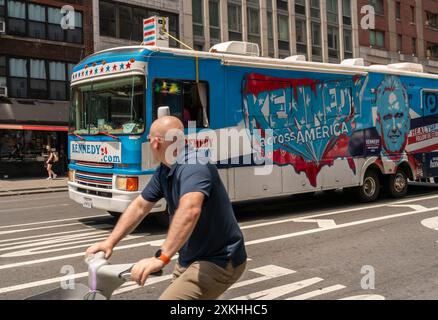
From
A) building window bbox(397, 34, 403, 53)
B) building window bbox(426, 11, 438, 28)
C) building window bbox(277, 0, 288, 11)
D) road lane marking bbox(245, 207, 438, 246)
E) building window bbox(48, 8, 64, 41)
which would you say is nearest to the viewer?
road lane marking bbox(245, 207, 438, 246)

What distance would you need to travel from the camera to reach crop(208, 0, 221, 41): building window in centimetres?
3456

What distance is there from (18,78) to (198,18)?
12981 millimetres

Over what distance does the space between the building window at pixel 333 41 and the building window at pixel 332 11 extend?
29.3 inches

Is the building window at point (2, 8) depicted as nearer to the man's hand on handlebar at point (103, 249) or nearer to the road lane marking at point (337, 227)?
the road lane marking at point (337, 227)

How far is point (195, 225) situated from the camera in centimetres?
303

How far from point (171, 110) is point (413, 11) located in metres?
47.9

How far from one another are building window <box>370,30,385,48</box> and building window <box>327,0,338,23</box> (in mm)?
4671

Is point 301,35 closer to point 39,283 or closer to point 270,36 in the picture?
point 270,36

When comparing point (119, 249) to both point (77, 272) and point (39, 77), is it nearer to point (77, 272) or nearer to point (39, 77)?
point (77, 272)

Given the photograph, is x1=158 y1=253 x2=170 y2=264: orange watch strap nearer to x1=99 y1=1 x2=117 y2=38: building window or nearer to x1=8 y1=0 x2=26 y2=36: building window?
x1=8 y1=0 x2=26 y2=36: building window

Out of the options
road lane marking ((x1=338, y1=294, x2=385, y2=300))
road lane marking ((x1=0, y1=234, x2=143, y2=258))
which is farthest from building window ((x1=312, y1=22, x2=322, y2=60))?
road lane marking ((x1=338, y1=294, x2=385, y2=300))

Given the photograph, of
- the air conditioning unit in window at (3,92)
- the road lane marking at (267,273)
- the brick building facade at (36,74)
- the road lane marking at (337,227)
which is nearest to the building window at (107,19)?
the brick building facade at (36,74)

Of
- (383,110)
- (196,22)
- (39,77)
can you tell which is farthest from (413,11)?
(383,110)

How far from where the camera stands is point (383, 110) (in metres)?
12.5
